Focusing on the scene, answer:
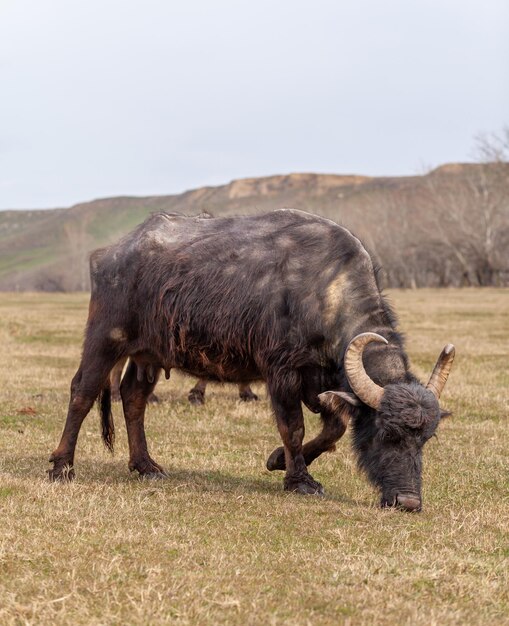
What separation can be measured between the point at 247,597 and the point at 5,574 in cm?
154

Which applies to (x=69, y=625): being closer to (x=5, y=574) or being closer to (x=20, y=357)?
(x=5, y=574)

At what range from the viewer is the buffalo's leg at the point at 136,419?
9.02 m

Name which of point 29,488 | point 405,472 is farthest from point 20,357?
point 405,472

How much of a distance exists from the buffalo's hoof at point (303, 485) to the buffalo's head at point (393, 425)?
0.82 metres

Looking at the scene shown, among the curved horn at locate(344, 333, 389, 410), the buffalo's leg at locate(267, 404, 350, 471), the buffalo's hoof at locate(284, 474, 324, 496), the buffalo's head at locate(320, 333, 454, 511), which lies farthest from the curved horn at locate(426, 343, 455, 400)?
the buffalo's hoof at locate(284, 474, 324, 496)

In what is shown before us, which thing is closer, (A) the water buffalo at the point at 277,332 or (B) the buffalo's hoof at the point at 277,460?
(A) the water buffalo at the point at 277,332

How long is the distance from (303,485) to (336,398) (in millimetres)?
1155

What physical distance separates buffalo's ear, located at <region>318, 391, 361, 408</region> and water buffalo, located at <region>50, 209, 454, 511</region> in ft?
0.03

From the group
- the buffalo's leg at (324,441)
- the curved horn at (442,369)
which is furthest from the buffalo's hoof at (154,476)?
the curved horn at (442,369)

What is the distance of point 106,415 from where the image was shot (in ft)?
30.7

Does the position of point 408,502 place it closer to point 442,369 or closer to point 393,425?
point 393,425

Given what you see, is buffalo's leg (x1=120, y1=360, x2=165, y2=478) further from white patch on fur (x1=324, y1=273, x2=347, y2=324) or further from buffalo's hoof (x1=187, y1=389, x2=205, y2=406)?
buffalo's hoof (x1=187, y1=389, x2=205, y2=406)

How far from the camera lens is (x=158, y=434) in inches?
450

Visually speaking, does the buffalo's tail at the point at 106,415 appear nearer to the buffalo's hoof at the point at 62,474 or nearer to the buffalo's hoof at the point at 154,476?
the buffalo's hoof at the point at 154,476
